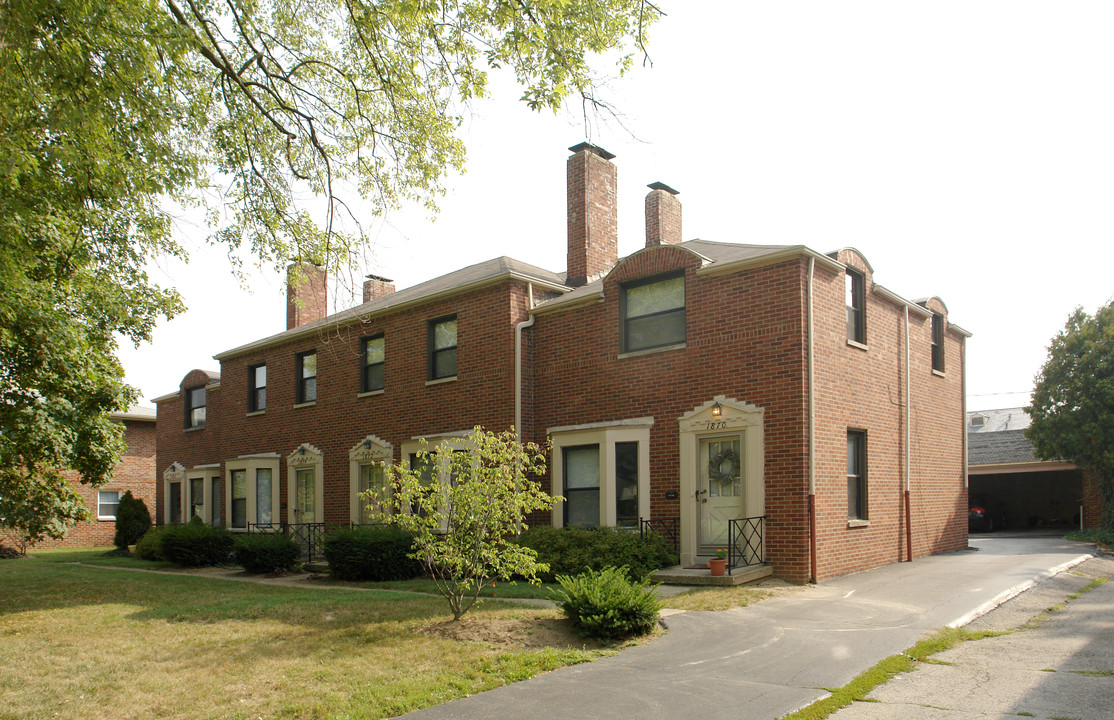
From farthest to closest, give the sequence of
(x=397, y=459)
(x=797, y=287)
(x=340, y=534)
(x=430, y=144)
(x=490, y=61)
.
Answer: (x=397, y=459) < (x=340, y=534) < (x=797, y=287) < (x=430, y=144) < (x=490, y=61)

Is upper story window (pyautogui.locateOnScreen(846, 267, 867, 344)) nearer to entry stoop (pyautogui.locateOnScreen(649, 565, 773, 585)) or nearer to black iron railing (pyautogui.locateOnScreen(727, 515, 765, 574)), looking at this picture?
black iron railing (pyautogui.locateOnScreen(727, 515, 765, 574))

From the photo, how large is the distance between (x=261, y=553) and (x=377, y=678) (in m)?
11.3

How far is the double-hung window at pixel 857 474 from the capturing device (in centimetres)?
1413

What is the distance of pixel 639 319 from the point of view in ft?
49.7

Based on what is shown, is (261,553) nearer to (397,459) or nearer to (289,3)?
(397,459)

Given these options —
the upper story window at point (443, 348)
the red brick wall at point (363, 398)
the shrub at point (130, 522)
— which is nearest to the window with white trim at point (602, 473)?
the red brick wall at point (363, 398)

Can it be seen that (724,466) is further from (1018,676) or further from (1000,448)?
(1000,448)

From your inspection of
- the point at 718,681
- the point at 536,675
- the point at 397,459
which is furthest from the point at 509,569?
the point at 397,459

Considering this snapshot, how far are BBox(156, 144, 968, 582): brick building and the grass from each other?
109 inches

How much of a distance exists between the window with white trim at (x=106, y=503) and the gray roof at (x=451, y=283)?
1195 centimetres

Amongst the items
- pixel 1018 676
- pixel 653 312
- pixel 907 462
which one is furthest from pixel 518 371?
pixel 1018 676

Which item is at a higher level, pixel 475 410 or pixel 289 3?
pixel 289 3

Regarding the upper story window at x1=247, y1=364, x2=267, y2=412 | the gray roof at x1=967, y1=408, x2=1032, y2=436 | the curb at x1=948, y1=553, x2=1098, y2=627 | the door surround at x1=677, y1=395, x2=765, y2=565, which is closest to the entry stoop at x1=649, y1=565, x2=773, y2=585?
the door surround at x1=677, y1=395, x2=765, y2=565

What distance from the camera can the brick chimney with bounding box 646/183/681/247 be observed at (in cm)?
1850
